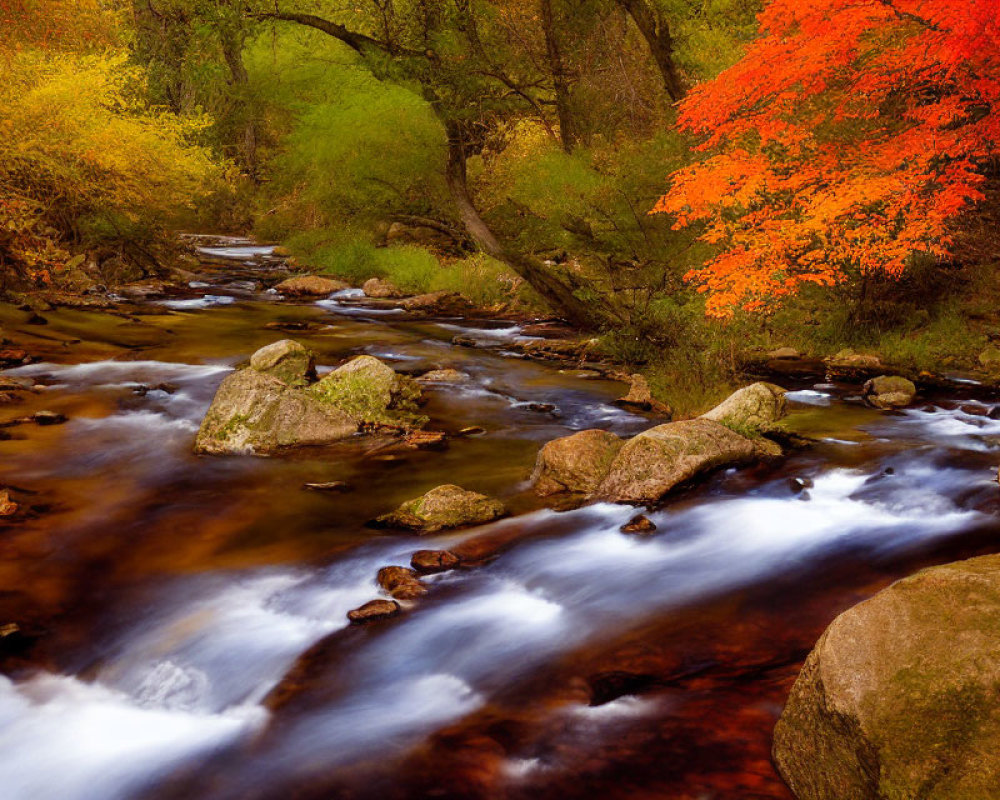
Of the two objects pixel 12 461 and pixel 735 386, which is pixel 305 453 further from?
pixel 735 386

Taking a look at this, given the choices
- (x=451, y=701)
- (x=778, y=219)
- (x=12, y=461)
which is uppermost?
(x=778, y=219)

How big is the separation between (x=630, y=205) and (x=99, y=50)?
14.5 meters

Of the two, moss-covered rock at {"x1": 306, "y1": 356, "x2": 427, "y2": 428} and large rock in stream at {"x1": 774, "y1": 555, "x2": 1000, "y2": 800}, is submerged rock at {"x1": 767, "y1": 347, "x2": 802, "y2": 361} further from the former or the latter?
large rock in stream at {"x1": 774, "y1": 555, "x2": 1000, "y2": 800}

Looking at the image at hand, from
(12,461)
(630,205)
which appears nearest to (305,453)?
(12,461)

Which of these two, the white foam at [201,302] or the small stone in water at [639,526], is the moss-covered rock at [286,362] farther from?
the white foam at [201,302]

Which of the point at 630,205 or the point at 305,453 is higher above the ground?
the point at 630,205

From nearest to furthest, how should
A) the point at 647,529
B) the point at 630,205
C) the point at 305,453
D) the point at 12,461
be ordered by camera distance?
the point at 647,529 → the point at 12,461 → the point at 305,453 → the point at 630,205

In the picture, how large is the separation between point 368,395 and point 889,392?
7075mm

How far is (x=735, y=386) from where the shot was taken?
34.8 feet

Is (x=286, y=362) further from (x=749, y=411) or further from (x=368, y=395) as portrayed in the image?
(x=749, y=411)

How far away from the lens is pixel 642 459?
7.04m

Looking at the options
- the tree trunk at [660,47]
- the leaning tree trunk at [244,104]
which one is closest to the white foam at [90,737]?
the leaning tree trunk at [244,104]

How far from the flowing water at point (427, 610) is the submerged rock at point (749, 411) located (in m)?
0.62

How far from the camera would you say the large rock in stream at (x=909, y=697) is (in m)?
2.67
